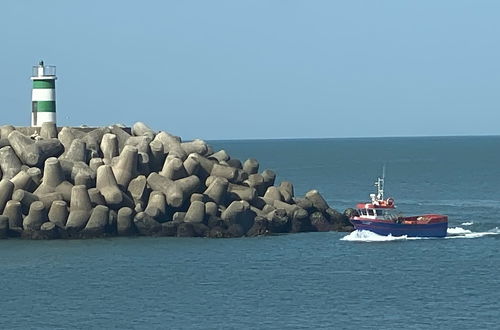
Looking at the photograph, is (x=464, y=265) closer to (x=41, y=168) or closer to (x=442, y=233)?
(x=442, y=233)

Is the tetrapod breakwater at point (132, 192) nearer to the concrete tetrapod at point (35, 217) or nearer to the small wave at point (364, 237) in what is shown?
the concrete tetrapod at point (35, 217)

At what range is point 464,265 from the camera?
49188 millimetres

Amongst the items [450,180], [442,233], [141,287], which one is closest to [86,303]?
[141,287]

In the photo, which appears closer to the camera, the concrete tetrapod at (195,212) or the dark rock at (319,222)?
the concrete tetrapod at (195,212)

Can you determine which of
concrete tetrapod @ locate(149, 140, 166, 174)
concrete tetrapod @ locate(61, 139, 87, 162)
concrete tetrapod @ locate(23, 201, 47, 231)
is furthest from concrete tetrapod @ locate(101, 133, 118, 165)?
concrete tetrapod @ locate(23, 201, 47, 231)

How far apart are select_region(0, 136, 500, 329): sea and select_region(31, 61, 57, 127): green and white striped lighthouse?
10.6 meters

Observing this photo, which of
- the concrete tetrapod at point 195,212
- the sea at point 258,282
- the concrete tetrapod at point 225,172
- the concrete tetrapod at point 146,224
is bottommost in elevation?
the sea at point 258,282

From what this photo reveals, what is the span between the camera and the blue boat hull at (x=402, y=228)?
5556 cm

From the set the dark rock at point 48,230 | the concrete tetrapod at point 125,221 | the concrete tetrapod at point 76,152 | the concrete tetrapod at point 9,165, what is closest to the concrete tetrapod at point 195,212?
the concrete tetrapod at point 125,221

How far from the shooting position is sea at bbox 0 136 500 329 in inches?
1545

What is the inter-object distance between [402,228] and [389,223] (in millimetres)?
684

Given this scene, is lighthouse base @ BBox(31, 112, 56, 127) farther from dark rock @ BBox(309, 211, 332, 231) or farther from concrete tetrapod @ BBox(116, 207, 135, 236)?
dark rock @ BBox(309, 211, 332, 231)

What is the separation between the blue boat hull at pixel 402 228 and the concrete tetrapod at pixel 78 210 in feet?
35.3

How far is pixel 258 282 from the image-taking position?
1781 inches
